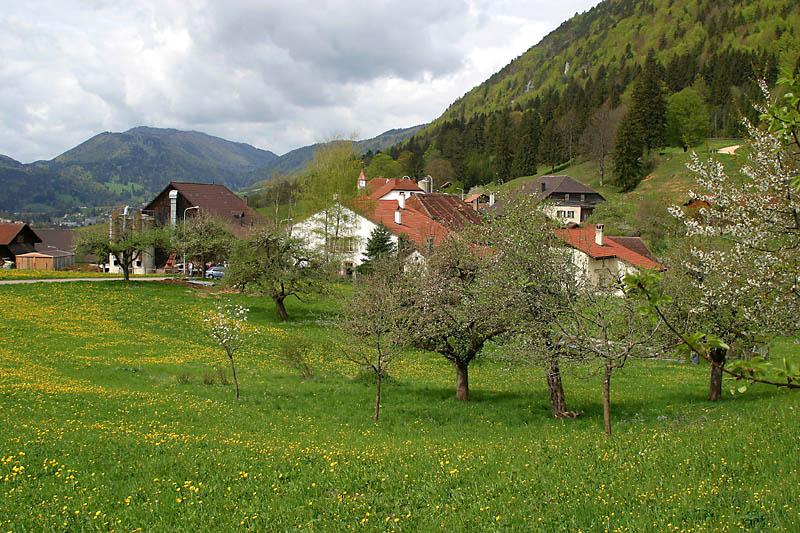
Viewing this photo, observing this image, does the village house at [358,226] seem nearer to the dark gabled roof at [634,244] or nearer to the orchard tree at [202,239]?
the orchard tree at [202,239]

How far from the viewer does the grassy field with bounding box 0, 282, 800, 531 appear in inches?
268

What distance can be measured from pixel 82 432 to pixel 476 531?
865 cm

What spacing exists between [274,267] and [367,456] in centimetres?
2654

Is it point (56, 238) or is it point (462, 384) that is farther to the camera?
point (56, 238)

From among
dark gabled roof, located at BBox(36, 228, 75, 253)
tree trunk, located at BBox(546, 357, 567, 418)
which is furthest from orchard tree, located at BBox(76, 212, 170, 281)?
dark gabled roof, located at BBox(36, 228, 75, 253)

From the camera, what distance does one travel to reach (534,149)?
122000 mm

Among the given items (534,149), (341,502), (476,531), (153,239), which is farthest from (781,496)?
(534,149)

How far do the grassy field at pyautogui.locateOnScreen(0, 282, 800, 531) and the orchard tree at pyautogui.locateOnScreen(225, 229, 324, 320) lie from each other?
14546 mm

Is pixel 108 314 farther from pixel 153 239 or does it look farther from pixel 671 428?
pixel 671 428

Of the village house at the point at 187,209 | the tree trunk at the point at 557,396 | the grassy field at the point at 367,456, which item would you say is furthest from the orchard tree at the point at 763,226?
the village house at the point at 187,209

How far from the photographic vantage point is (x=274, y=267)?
34.9 m

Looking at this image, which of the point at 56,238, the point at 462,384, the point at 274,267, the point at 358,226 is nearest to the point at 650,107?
the point at 358,226

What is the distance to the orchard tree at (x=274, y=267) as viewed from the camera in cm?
3475

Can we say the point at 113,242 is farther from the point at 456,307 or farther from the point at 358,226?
the point at 456,307
